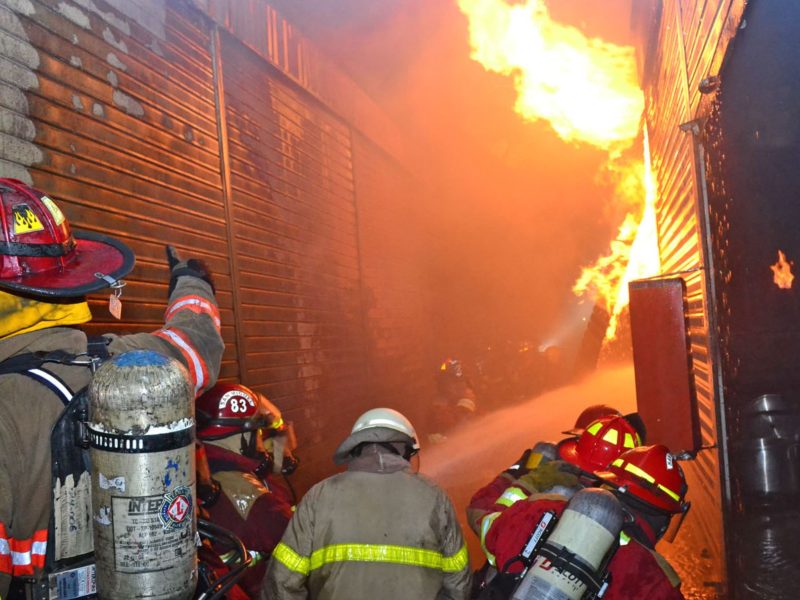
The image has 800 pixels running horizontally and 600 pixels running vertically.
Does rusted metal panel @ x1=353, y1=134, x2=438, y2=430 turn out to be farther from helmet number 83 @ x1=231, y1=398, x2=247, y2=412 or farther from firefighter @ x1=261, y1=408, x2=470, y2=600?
firefighter @ x1=261, y1=408, x2=470, y2=600

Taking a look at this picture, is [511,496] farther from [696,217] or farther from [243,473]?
[696,217]

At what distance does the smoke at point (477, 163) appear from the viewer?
10.5 m

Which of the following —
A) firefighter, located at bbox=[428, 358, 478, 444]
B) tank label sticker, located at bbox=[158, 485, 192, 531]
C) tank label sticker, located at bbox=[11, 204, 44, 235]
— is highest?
tank label sticker, located at bbox=[11, 204, 44, 235]

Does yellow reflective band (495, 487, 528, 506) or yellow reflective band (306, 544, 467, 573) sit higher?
yellow reflective band (495, 487, 528, 506)

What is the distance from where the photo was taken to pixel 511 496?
3170 millimetres

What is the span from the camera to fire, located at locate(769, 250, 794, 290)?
4.67 metres

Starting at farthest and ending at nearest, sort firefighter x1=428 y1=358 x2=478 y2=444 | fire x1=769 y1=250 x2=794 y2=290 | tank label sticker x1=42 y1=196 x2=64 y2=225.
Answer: firefighter x1=428 y1=358 x2=478 y2=444 → fire x1=769 y1=250 x2=794 y2=290 → tank label sticker x1=42 y1=196 x2=64 y2=225

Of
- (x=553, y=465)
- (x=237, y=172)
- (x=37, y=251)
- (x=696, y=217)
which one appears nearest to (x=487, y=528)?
(x=553, y=465)

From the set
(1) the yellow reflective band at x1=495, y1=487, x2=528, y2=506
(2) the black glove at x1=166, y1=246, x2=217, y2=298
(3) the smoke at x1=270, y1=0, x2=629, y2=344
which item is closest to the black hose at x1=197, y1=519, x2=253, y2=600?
(2) the black glove at x1=166, y1=246, x2=217, y2=298

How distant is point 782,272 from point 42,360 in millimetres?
4894

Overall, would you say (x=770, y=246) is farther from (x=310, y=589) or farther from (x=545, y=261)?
(x=545, y=261)

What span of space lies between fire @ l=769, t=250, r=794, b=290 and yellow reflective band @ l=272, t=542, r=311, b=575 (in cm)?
400

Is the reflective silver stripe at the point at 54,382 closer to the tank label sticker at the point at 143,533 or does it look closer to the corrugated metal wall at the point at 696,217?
the tank label sticker at the point at 143,533

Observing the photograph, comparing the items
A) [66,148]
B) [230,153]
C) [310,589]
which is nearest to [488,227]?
[230,153]
